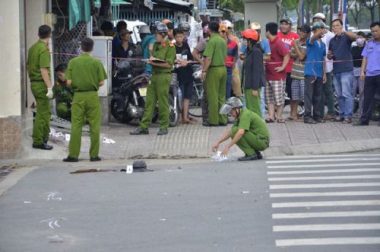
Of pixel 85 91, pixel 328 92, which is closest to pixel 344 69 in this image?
pixel 328 92

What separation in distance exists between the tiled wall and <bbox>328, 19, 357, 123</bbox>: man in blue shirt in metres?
6.20

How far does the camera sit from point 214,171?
38.2ft

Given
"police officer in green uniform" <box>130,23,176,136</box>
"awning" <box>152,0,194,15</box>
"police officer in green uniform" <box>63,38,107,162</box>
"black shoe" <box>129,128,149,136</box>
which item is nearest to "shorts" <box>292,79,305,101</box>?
"police officer in green uniform" <box>130,23,176,136</box>

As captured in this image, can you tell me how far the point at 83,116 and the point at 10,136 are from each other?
1178 millimetres

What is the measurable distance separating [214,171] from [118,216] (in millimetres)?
2889

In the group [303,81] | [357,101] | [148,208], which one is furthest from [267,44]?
[148,208]

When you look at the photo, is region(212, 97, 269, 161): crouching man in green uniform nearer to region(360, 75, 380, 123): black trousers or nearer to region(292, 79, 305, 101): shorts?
→ region(360, 75, 380, 123): black trousers

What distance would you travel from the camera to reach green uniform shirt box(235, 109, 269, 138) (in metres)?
12.4

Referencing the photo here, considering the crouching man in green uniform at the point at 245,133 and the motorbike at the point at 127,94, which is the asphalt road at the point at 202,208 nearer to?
the crouching man in green uniform at the point at 245,133

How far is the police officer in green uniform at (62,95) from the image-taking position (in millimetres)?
15414

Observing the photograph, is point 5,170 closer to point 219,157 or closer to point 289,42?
point 219,157

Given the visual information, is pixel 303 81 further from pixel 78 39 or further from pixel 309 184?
pixel 309 184

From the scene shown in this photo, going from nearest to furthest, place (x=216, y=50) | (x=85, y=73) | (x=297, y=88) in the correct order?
(x=85, y=73)
(x=216, y=50)
(x=297, y=88)

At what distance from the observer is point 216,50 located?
15.4m
